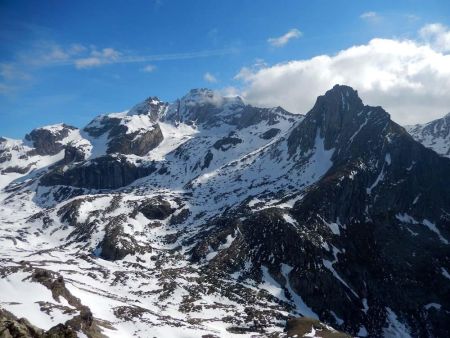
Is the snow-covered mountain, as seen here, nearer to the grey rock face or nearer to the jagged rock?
the grey rock face

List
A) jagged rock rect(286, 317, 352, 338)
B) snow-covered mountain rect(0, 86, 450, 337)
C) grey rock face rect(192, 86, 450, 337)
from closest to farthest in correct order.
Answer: jagged rock rect(286, 317, 352, 338) → snow-covered mountain rect(0, 86, 450, 337) → grey rock face rect(192, 86, 450, 337)

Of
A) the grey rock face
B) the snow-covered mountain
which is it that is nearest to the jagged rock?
the snow-covered mountain

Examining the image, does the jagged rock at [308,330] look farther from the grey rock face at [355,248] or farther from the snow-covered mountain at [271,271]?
the grey rock face at [355,248]

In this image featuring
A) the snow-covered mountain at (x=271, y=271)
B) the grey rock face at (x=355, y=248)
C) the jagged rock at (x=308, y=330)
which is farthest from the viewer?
the grey rock face at (x=355, y=248)

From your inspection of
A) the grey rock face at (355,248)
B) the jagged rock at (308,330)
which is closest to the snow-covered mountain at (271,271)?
the grey rock face at (355,248)

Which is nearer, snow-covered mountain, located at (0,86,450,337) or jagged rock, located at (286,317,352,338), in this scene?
jagged rock, located at (286,317,352,338)

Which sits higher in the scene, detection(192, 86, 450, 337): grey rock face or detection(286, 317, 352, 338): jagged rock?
detection(192, 86, 450, 337): grey rock face

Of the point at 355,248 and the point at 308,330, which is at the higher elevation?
the point at 355,248

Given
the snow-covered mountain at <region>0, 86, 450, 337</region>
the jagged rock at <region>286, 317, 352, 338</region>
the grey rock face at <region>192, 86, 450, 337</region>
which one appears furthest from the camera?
the grey rock face at <region>192, 86, 450, 337</region>

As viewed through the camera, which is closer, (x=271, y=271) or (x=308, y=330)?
(x=308, y=330)

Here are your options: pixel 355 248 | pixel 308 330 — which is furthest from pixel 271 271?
pixel 308 330

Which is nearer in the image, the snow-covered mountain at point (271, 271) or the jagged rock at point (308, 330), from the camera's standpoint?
the jagged rock at point (308, 330)

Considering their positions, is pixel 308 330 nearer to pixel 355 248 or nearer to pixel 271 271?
pixel 271 271

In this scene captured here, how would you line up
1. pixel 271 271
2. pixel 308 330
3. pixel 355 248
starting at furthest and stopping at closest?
pixel 355 248, pixel 271 271, pixel 308 330
